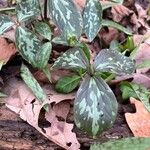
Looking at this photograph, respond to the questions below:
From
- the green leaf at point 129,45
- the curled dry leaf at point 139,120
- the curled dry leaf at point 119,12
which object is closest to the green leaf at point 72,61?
the curled dry leaf at point 139,120

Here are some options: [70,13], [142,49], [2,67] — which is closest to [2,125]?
[2,67]

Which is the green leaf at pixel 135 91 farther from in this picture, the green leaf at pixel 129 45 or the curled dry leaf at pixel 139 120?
the green leaf at pixel 129 45

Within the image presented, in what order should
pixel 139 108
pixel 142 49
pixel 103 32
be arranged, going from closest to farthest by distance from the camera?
pixel 139 108, pixel 142 49, pixel 103 32

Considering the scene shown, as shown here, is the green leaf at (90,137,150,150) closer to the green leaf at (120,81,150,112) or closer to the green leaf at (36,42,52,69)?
the green leaf at (120,81,150,112)

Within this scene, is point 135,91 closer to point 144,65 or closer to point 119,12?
point 144,65

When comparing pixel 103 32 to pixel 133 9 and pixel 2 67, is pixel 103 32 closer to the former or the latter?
pixel 133 9
